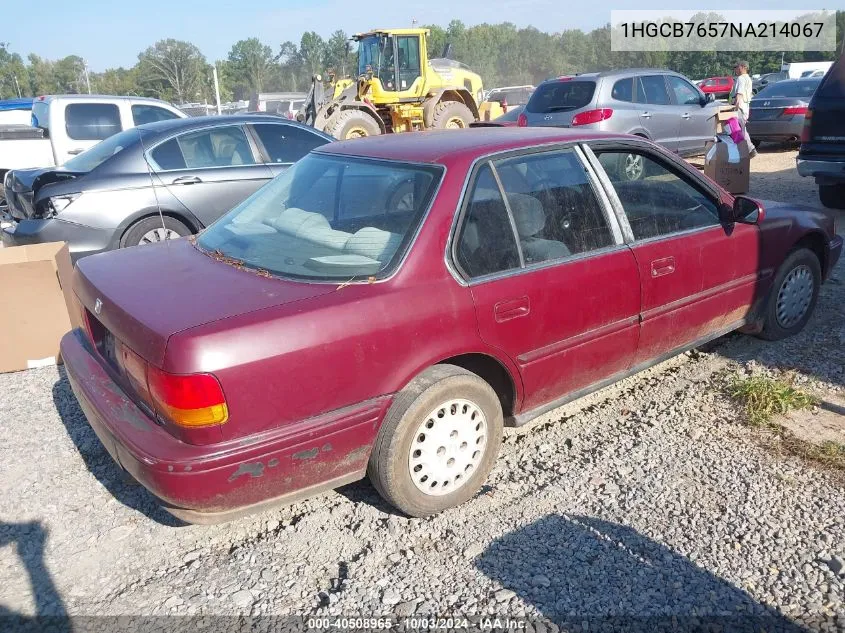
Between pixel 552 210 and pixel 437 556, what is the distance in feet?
5.44

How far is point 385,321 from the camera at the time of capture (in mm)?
2707

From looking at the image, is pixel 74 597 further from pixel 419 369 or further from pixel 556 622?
pixel 556 622

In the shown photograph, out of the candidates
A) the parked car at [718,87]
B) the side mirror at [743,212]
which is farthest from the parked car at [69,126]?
the parked car at [718,87]

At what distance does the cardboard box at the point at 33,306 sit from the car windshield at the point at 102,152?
1.86 meters

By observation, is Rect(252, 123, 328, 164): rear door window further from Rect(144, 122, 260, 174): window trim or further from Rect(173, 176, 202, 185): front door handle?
Rect(173, 176, 202, 185): front door handle

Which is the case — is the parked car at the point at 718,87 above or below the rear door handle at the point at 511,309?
above

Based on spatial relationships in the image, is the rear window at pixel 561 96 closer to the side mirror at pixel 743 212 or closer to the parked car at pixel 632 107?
the parked car at pixel 632 107

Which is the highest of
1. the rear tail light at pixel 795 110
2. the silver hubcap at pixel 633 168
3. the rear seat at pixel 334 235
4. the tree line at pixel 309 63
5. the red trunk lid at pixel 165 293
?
the tree line at pixel 309 63

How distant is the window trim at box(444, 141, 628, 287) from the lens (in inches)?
116

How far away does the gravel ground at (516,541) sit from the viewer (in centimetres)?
257

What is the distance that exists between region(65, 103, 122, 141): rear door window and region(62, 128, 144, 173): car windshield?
4.20 metres

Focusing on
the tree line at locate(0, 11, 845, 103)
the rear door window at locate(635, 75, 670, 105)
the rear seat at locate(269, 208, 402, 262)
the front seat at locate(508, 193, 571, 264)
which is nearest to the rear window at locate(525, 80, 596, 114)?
the rear door window at locate(635, 75, 670, 105)

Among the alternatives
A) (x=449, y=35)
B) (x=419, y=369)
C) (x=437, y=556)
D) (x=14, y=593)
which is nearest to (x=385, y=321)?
(x=419, y=369)

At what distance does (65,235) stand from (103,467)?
3.07 metres
